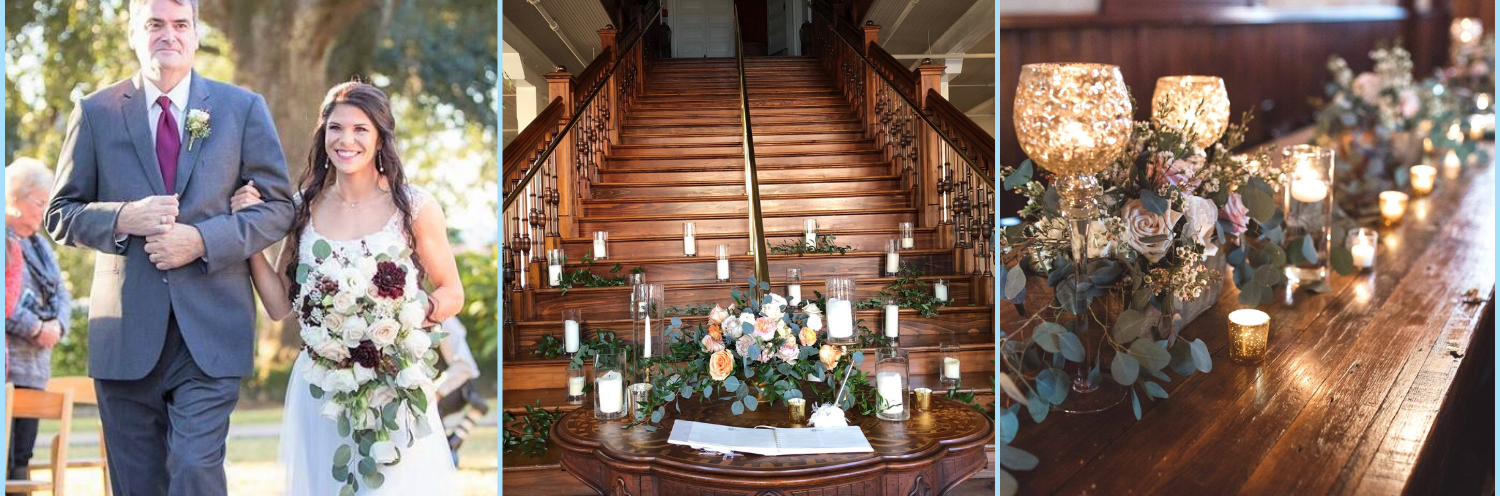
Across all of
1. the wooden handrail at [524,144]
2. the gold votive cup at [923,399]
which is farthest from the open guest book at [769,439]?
the wooden handrail at [524,144]

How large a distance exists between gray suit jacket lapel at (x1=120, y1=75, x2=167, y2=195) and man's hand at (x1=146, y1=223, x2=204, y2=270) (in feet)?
0.28

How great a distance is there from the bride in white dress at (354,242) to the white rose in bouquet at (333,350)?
7cm

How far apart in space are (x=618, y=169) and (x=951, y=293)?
211 centimetres

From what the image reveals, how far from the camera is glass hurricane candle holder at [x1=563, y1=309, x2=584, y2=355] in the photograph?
3.16 meters

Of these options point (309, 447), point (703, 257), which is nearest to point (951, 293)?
point (703, 257)

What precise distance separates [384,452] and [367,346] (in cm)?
26

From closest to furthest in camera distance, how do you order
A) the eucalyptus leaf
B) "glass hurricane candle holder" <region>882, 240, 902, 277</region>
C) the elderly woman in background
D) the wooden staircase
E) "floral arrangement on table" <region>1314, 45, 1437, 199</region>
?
1. "floral arrangement on table" <region>1314, 45, 1437, 199</region>
2. the eucalyptus leaf
3. the elderly woman in background
4. the wooden staircase
5. "glass hurricane candle holder" <region>882, 240, 902, 277</region>

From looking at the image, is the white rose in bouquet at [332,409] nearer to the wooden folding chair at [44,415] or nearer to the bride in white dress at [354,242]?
the bride in white dress at [354,242]

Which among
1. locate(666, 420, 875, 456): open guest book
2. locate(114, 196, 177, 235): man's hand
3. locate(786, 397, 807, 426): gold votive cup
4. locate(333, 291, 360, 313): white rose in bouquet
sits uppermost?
locate(114, 196, 177, 235): man's hand

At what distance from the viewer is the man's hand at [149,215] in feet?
6.47

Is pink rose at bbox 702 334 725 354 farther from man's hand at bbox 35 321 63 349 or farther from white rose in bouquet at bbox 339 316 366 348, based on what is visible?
man's hand at bbox 35 321 63 349

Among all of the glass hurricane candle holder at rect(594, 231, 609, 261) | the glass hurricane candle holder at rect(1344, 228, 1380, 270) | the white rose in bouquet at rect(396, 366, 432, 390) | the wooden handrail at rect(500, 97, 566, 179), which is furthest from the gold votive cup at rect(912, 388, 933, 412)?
the glass hurricane candle holder at rect(594, 231, 609, 261)

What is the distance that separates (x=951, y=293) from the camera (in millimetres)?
3834

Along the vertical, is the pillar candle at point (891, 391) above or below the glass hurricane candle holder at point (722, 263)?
below
